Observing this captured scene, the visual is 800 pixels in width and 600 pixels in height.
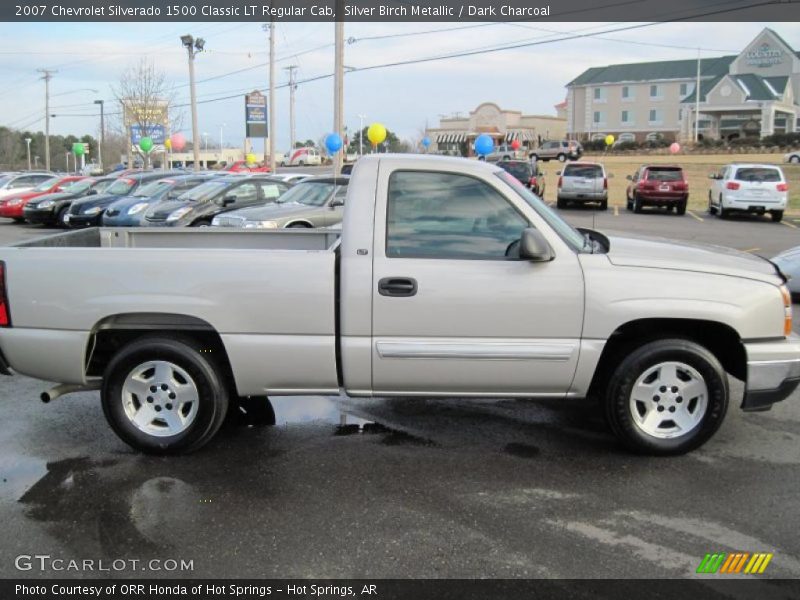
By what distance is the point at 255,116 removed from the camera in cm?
4759

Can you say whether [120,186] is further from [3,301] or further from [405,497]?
[405,497]

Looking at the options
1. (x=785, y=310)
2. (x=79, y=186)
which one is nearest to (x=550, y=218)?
(x=785, y=310)

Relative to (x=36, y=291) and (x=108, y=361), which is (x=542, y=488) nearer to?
(x=108, y=361)

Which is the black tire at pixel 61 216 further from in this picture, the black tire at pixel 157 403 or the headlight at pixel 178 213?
the black tire at pixel 157 403

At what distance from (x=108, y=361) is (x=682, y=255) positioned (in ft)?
12.8

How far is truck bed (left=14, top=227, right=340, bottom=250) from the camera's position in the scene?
239 inches

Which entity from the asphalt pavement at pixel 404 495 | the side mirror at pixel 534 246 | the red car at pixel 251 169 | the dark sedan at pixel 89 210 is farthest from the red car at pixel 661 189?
the side mirror at pixel 534 246

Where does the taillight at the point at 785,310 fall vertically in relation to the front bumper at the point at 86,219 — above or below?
below

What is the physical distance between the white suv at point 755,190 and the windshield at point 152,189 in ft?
56.4

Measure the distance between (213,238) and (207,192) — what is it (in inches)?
449

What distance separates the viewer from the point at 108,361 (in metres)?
5.00

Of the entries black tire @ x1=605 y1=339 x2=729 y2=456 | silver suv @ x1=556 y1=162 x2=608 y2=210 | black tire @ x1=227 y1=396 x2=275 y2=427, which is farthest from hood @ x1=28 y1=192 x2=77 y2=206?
black tire @ x1=605 y1=339 x2=729 y2=456

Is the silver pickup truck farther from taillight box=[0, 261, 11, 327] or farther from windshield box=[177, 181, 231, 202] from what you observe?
windshield box=[177, 181, 231, 202]

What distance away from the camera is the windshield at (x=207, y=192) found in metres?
16.6
